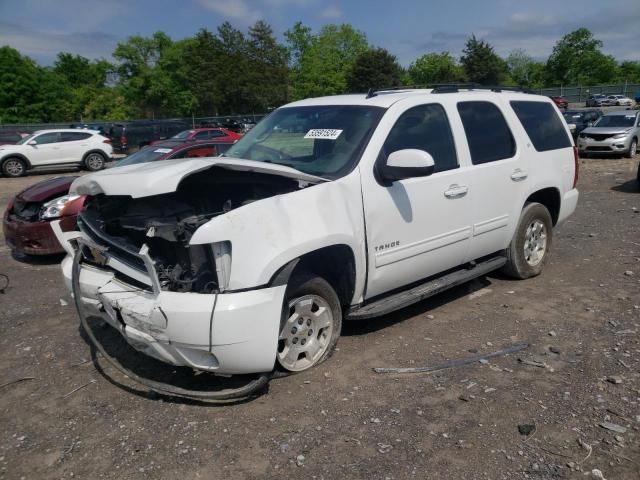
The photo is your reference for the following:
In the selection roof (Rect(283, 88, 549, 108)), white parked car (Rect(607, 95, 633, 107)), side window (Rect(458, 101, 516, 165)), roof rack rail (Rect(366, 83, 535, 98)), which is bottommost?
side window (Rect(458, 101, 516, 165))

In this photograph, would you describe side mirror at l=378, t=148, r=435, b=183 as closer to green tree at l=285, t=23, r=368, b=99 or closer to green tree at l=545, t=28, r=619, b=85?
green tree at l=285, t=23, r=368, b=99

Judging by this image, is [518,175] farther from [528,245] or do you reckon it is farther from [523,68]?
[523,68]

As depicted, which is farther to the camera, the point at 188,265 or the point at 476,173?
the point at 476,173

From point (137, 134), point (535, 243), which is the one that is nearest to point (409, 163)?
point (535, 243)

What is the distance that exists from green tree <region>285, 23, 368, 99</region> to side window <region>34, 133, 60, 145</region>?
2156 inches

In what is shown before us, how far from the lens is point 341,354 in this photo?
13.2ft

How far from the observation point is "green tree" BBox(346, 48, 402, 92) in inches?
2625

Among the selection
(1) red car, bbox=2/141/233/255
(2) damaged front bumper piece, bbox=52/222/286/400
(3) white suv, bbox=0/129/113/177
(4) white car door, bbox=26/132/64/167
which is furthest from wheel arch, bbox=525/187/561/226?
(4) white car door, bbox=26/132/64/167

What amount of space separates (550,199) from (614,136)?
13.9 m

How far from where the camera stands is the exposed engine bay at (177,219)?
310 cm

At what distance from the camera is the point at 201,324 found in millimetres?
2934

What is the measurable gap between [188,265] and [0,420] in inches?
62.2

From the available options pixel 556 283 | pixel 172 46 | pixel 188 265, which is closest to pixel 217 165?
pixel 188 265

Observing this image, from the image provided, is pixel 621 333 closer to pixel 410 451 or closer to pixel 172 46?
pixel 410 451
